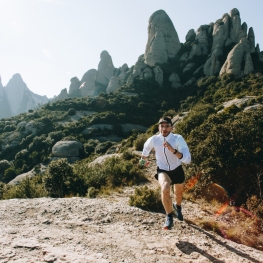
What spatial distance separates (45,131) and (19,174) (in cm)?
1763

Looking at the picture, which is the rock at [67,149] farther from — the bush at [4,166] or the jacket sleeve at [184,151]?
the jacket sleeve at [184,151]

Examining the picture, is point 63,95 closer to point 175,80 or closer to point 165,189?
point 175,80

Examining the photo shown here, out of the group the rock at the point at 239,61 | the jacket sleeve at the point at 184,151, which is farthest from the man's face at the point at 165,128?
the rock at the point at 239,61

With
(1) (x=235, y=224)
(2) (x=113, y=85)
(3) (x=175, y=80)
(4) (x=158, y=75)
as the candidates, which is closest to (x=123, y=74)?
(2) (x=113, y=85)

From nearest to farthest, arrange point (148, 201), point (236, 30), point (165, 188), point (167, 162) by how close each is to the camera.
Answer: point (165, 188) → point (167, 162) → point (148, 201) → point (236, 30)

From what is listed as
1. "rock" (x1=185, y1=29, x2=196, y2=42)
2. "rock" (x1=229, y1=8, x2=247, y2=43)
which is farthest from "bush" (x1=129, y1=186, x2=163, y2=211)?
"rock" (x1=185, y1=29, x2=196, y2=42)

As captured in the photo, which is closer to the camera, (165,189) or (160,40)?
(165,189)

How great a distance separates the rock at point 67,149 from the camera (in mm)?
48822

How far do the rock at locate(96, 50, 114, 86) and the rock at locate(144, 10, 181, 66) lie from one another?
35017 mm

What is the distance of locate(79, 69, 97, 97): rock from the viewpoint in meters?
123

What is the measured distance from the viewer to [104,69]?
125500 mm

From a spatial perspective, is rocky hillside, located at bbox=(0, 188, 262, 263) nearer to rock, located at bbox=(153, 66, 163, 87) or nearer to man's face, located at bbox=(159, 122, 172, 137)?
man's face, located at bbox=(159, 122, 172, 137)

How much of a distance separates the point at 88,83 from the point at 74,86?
8.75 m

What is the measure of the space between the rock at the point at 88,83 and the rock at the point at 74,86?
2.35 metres
